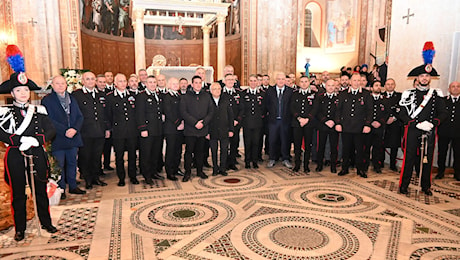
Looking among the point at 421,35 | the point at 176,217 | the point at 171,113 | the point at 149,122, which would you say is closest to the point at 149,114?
the point at 149,122

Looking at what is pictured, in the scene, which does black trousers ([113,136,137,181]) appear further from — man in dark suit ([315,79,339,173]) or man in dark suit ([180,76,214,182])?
man in dark suit ([315,79,339,173])

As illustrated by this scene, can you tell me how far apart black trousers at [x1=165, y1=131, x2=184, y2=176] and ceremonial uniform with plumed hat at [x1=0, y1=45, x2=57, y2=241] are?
6.82ft

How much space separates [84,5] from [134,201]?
36.2ft

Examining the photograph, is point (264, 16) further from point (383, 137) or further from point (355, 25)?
point (383, 137)

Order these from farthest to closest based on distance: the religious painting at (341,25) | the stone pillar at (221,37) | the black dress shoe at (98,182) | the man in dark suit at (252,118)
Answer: the religious painting at (341,25), the stone pillar at (221,37), the man in dark suit at (252,118), the black dress shoe at (98,182)

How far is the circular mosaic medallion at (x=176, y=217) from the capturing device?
356 centimetres

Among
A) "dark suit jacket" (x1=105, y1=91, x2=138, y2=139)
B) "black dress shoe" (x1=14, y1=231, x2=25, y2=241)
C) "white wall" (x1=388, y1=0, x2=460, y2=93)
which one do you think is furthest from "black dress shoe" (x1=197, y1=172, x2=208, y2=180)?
"white wall" (x1=388, y1=0, x2=460, y2=93)

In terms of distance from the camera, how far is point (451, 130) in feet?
17.4

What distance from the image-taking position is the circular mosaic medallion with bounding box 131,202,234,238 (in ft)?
11.7

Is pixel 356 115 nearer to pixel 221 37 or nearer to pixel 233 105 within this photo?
pixel 233 105

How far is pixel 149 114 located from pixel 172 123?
399 mm

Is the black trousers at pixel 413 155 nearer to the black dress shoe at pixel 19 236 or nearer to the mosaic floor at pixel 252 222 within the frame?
the mosaic floor at pixel 252 222

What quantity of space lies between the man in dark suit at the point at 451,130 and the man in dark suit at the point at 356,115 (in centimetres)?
116

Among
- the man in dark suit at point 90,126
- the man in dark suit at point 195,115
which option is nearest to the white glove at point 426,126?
the man in dark suit at point 195,115
